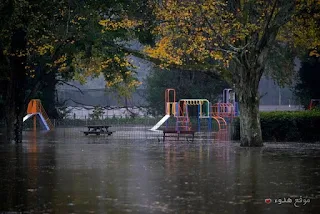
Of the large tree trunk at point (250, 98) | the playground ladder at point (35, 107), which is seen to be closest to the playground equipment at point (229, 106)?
the playground ladder at point (35, 107)

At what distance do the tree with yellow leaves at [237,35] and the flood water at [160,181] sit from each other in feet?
9.95

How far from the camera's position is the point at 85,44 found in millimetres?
30609

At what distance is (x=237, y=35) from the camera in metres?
28.0

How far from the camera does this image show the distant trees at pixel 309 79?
4706 centimetres

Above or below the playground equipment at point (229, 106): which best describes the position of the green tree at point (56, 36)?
above

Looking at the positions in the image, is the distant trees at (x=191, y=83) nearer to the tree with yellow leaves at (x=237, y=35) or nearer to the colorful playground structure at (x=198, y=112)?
the colorful playground structure at (x=198, y=112)

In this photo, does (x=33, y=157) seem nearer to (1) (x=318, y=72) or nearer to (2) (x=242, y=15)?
(2) (x=242, y=15)

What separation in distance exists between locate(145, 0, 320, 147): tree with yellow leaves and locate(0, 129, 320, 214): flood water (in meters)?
3.03

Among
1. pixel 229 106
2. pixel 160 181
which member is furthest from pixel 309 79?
pixel 160 181

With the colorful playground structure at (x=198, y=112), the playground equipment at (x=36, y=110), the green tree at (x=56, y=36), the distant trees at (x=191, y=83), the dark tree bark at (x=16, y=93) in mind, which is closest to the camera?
the green tree at (x=56, y=36)

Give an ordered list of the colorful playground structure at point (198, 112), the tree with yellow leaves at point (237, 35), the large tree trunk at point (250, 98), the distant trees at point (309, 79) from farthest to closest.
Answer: the distant trees at point (309, 79), the colorful playground structure at point (198, 112), the large tree trunk at point (250, 98), the tree with yellow leaves at point (237, 35)

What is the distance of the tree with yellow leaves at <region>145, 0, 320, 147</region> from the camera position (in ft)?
93.8

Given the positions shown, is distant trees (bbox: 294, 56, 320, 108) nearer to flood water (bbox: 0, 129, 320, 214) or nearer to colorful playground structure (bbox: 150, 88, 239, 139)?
colorful playground structure (bbox: 150, 88, 239, 139)

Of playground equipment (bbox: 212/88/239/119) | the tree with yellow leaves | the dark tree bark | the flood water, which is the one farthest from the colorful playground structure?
the flood water
